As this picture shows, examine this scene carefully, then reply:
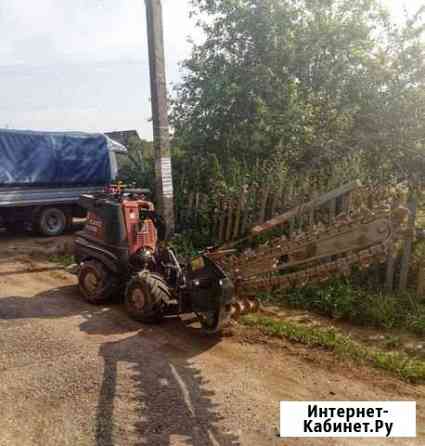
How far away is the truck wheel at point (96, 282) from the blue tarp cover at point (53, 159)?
5.91m

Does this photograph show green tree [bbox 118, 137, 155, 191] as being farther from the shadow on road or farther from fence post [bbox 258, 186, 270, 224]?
the shadow on road

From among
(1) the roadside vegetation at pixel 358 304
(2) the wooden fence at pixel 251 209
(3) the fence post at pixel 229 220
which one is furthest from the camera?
(3) the fence post at pixel 229 220

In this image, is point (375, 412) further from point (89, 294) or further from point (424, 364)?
point (89, 294)

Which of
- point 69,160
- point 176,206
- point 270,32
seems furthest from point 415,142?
point 69,160

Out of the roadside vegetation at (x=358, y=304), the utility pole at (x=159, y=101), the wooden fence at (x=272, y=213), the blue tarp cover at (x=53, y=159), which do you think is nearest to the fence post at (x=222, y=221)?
the wooden fence at (x=272, y=213)

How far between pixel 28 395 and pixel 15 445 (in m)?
0.67

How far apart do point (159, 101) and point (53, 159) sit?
17.4 feet

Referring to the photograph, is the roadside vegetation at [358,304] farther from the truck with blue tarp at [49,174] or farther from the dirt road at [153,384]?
the truck with blue tarp at [49,174]

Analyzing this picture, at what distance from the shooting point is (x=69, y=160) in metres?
12.3

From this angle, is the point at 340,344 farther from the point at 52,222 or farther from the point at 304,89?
the point at 52,222

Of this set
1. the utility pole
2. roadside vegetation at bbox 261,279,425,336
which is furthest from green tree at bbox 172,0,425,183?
roadside vegetation at bbox 261,279,425,336

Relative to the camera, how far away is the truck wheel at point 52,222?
11711 millimetres

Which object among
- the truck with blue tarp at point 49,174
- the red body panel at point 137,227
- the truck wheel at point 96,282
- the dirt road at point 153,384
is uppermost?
the truck with blue tarp at point 49,174

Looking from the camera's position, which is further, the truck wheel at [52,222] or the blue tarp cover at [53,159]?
the truck wheel at [52,222]
